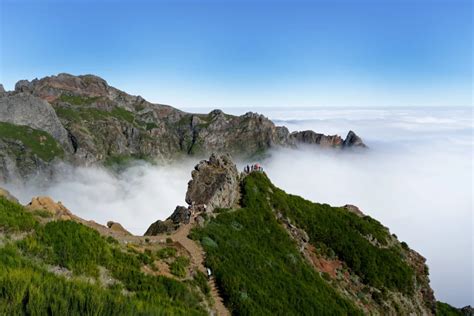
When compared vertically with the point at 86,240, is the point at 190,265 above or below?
below

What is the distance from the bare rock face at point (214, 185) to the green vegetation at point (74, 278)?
18.5 m

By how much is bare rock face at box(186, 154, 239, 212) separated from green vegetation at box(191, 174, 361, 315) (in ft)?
8.70

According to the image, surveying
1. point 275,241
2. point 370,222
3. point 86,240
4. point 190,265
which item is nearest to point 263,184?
point 275,241

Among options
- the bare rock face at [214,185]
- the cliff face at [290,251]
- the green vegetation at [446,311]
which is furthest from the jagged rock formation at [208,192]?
the green vegetation at [446,311]

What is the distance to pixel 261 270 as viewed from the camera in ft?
110

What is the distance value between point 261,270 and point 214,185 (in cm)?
1730

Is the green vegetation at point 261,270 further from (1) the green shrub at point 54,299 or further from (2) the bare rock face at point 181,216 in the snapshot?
(1) the green shrub at point 54,299

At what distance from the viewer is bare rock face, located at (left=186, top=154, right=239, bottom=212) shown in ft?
151

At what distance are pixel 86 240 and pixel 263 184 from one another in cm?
3461

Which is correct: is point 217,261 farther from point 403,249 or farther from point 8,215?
point 403,249

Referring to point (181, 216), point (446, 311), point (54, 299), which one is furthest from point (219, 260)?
point (446, 311)

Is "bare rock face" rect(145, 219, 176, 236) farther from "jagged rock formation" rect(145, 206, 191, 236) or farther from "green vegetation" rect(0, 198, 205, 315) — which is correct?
"green vegetation" rect(0, 198, 205, 315)

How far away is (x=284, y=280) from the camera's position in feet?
112

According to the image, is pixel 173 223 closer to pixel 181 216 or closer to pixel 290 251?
pixel 181 216
